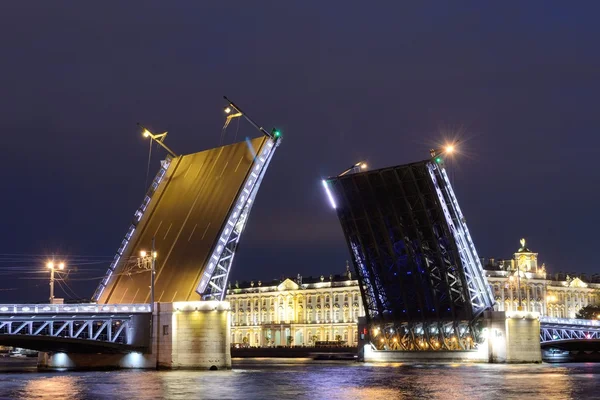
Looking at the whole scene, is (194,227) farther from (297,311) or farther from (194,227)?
(297,311)

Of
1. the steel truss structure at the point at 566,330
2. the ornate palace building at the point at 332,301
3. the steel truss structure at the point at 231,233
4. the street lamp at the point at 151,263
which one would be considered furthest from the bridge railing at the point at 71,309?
the ornate palace building at the point at 332,301

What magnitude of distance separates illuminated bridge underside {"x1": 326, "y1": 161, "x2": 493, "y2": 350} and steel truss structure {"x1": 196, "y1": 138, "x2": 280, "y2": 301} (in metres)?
5.30

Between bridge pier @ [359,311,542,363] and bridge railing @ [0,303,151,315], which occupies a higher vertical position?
bridge railing @ [0,303,151,315]

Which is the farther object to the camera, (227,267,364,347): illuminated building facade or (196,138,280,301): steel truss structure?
(227,267,364,347): illuminated building facade

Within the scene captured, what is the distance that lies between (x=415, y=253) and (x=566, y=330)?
18394mm

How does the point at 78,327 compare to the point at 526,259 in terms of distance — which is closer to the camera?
the point at 78,327

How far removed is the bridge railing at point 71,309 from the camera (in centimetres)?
5106

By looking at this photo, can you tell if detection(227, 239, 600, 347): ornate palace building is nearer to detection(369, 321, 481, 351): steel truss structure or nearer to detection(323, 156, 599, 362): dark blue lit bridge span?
detection(369, 321, 481, 351): steel truss structure

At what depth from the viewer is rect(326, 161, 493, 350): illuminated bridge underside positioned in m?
55.9

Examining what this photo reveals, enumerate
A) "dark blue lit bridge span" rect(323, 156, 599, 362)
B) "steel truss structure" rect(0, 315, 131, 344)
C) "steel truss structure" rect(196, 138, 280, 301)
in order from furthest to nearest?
1. "dark blue lit bridge span" rect(323, 156, 599, 362)
2. "steel truss structure" rect(196, 138, 280, 301)
3. "steel truss structure" rect(0, 315, 131, 344)

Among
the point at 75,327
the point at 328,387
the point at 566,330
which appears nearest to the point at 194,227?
the point at 75,327

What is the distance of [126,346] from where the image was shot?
53.8 metres

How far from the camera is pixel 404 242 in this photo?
5800 centimetres

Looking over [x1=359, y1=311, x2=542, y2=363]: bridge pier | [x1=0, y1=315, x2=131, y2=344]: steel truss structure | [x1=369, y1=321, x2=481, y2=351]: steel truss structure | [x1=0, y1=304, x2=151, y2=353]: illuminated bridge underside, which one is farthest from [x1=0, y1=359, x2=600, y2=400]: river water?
[x1=369, y1=321, x2=481, y2=351]: steel truss structure
